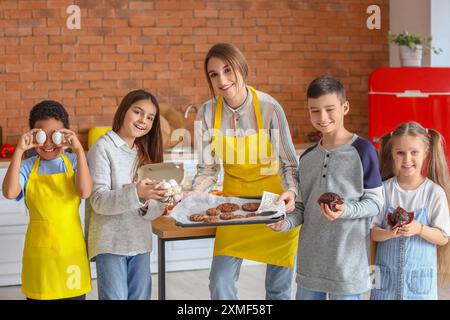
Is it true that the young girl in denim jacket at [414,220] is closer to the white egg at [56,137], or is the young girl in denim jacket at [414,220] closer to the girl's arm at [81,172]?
the girl's arm at [81,172]

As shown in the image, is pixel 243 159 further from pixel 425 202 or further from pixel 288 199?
pixel 425 202

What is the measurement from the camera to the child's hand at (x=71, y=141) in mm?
3109

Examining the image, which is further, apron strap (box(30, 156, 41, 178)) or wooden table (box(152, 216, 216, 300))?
wooden table (box(152, 216, 216, 300))

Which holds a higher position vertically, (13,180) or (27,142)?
(27,142)

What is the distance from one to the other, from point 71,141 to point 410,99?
336 cm

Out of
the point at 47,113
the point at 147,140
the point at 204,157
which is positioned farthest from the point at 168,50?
the point at 47,113

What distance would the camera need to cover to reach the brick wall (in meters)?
5.98

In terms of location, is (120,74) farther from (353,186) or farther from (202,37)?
(353,186)

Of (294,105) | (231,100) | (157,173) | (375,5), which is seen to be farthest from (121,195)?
(375,5)

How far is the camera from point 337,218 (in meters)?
3.04

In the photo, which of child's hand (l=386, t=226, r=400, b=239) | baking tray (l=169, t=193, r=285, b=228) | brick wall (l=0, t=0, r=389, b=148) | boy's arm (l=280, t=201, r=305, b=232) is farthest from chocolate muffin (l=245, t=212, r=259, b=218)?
brick wall (l=0, t=0, r=389, b=148)

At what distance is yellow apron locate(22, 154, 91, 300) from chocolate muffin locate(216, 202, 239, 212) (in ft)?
1.94

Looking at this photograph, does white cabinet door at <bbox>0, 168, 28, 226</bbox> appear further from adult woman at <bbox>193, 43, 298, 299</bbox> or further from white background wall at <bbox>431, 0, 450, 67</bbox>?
white background wall at <bbox>431, 0, 450, 67</bbox>
